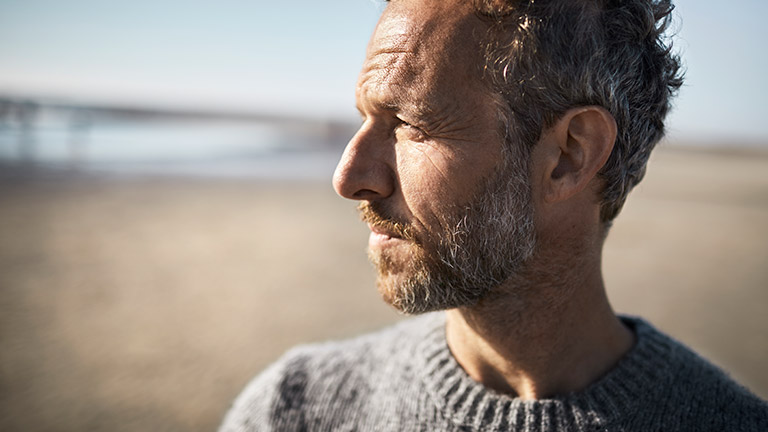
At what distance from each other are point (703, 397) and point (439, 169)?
3.31 ft

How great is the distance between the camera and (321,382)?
174cm

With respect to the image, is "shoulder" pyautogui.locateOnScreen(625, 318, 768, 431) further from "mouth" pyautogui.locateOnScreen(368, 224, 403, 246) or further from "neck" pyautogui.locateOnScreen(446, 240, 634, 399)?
"mouth" pyautogui.locateOnScreen(368, 224, 403, 246)

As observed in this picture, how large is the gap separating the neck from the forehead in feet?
1.94

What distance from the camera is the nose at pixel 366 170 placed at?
144 cm

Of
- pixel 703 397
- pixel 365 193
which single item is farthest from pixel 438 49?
pixel 703 397

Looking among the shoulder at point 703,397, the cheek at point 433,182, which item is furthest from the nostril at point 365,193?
→ the shoulder at point 703,397

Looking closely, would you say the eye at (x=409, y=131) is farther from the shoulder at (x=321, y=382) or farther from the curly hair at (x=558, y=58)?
the shoulder at (x=321, y=382)

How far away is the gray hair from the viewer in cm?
139

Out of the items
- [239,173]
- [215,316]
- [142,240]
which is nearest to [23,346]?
[215,316]

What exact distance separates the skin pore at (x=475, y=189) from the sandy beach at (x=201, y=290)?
10.9ft

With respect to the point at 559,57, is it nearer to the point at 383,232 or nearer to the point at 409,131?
the point at 409,131

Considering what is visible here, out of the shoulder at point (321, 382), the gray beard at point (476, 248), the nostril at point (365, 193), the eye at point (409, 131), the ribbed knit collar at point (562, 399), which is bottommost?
the shoulder at point (321, 382)

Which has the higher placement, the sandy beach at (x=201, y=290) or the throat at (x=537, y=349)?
the throat at (x=537, y=349)

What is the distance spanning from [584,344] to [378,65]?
3.40 ft
